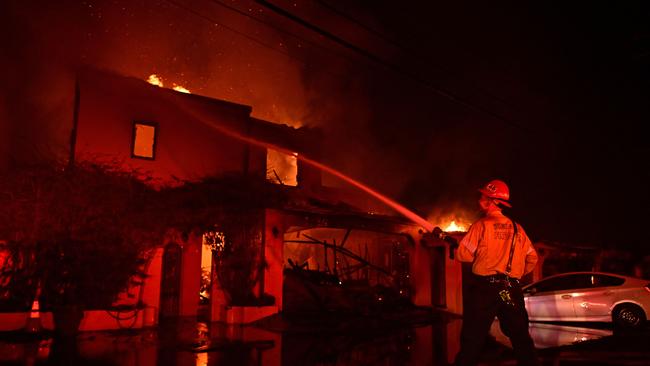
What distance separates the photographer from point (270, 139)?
20109 millimetres

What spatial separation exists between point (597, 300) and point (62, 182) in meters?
12.3

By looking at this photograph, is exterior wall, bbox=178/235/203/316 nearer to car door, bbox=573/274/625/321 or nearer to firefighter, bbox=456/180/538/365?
car door, bbox=573/274/625/321

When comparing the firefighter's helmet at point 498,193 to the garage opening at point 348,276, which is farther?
the garage opening at point 348,276

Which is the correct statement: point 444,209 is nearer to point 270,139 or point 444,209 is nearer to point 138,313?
point 270,139

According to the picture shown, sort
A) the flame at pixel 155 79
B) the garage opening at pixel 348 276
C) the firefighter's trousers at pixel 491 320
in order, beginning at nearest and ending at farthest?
the firefighter's trousers at pixel 491 320 < the garage opening at pixel 348 276 < the flame at pixel 155 79

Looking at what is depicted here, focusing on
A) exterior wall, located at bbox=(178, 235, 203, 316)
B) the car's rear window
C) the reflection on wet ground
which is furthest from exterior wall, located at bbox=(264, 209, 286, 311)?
the car's rear window

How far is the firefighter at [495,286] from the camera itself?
495 cm

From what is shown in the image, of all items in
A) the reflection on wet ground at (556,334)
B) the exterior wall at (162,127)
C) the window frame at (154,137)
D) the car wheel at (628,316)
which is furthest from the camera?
the window frame at (154,137)

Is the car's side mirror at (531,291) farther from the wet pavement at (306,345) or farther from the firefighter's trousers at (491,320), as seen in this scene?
the firefighter's trousers at (491,320)


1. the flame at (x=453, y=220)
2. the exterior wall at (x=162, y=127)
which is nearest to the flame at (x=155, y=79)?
the exterior wall at (x=162, y=127)

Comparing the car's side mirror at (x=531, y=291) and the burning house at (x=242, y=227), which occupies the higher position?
the burning house at (x=242, y=227)

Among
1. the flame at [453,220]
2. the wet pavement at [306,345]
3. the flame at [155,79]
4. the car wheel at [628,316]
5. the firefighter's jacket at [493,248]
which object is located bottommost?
the wet pavement at [306,345]

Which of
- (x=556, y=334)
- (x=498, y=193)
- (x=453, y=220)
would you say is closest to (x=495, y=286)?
(x=498, y=193)

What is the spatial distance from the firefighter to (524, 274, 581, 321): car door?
8.59 meters
